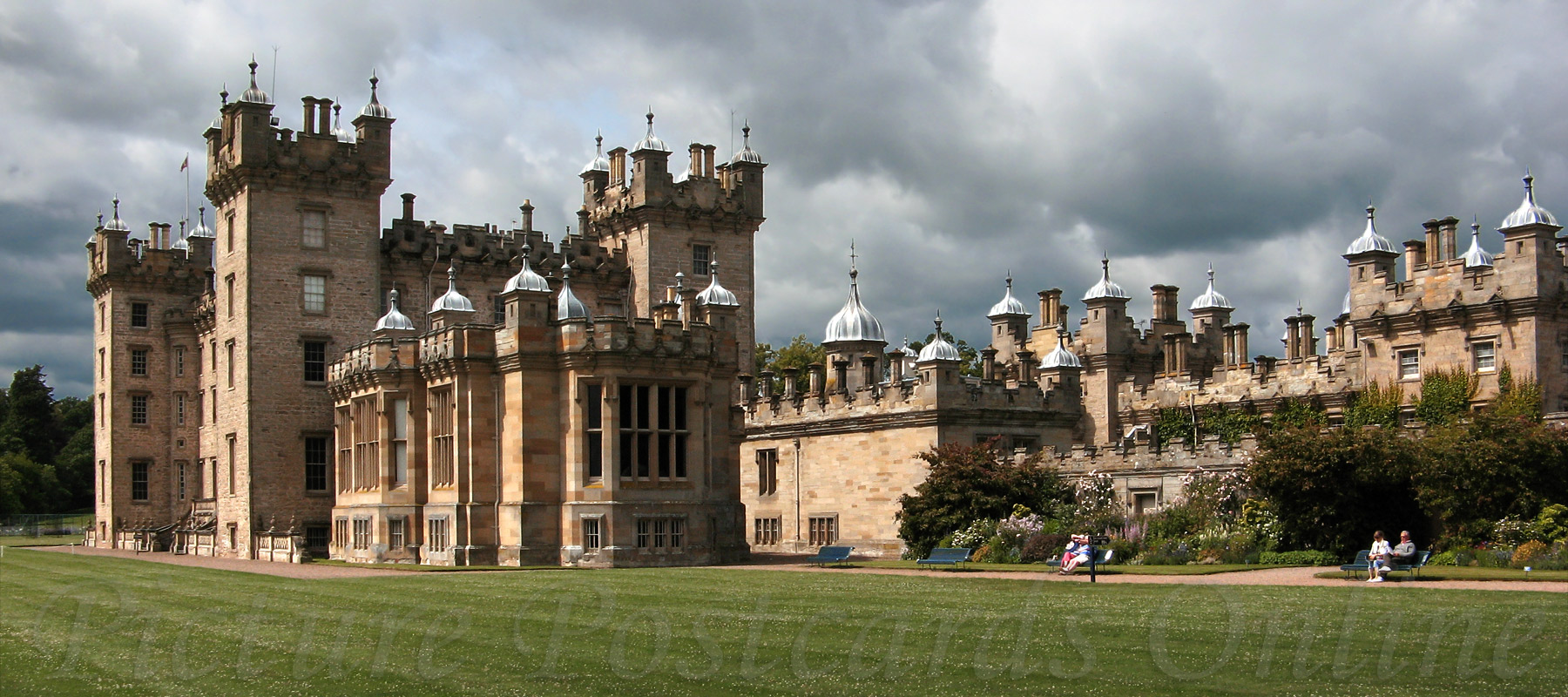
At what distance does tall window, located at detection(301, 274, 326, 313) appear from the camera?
4788cm

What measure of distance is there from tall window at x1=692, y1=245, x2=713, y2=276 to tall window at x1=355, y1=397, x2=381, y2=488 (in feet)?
45.3

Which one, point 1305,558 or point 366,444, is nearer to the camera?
point 1305,558

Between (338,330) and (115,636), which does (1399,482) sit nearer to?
(115,636)

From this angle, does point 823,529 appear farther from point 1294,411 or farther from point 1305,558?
point 1305,558

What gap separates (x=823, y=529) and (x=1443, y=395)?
1787cm

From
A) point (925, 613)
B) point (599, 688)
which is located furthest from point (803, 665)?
point (925, 613)

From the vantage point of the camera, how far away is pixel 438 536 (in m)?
39.3

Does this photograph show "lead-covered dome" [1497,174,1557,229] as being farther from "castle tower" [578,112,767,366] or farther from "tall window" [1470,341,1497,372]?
"castle tower" [578,112,767,366]

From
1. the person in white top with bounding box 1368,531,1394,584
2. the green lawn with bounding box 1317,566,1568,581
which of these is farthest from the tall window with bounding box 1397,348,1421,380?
the person in white top with bounding box 1368,531,1394,584

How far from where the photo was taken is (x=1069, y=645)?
669 inches

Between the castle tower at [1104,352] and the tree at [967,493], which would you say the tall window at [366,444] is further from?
the castle tower at [1104,352]

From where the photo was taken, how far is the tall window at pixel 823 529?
4734cm

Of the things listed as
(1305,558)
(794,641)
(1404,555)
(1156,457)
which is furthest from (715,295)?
(794,641)

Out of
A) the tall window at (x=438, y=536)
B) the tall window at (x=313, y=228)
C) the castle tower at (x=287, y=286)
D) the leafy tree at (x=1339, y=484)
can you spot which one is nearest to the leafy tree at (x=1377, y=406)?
the leafy tree at (x=1339, y=484)
